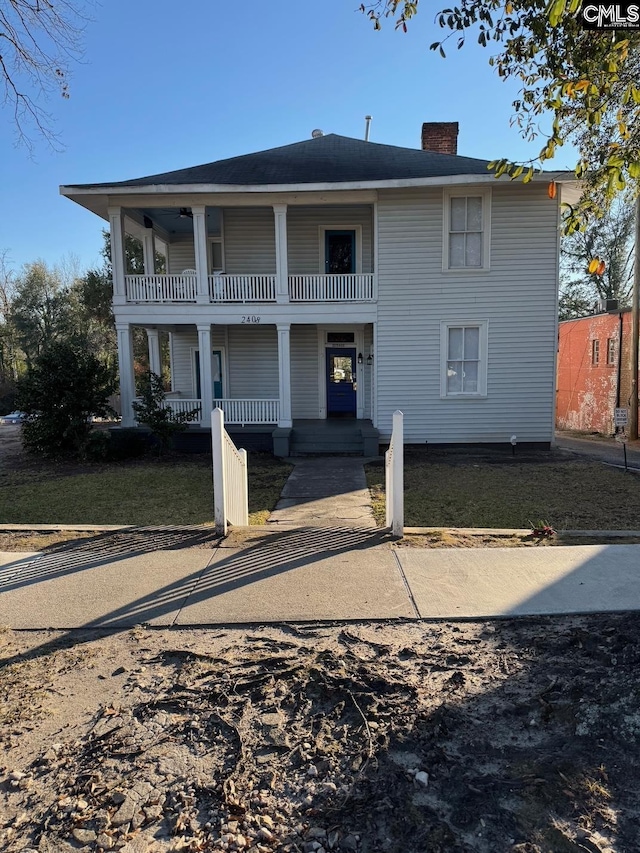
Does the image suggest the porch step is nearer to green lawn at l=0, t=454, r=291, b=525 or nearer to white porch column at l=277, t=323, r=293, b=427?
white porch column at l=277, t=323, r=293, b=427

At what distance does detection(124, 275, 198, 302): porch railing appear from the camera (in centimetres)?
1416

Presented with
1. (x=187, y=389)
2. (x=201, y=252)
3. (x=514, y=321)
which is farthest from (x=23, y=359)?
(x=514, y=321)

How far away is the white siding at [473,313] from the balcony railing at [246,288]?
77 centimetres

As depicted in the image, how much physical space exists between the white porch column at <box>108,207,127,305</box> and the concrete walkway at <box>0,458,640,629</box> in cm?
959

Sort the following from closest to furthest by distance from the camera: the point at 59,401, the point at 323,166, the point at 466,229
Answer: the point at 59,401, the point at 466,229, the point at 323,166

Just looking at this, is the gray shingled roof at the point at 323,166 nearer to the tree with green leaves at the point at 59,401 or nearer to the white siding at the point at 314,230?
the white siding at the point at 314,230

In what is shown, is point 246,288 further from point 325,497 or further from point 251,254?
point 325,497

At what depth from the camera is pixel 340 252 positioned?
51.8ft

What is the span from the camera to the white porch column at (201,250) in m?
13.7

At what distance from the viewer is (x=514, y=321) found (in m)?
14.0

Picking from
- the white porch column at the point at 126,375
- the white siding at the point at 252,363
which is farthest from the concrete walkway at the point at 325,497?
the white porch column at the point at 126,375

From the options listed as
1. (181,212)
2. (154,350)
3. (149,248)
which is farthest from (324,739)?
(154,350)

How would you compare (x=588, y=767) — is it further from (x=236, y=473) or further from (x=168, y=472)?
(x=168, y=472)

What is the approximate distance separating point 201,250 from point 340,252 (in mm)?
4148
